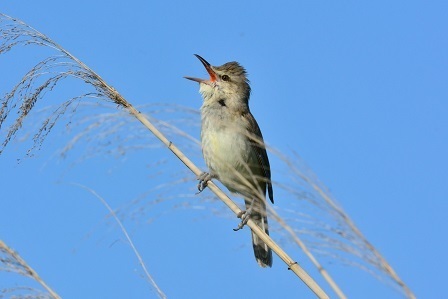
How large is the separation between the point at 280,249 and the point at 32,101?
1.36m

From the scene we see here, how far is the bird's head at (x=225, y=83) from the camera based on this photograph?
249 inches

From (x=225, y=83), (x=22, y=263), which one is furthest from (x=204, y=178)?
(x=225, y=83)

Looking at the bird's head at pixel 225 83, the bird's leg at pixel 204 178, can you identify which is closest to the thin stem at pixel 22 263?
the bird's leg at pixel 204 178

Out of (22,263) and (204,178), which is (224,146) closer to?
(204,178)

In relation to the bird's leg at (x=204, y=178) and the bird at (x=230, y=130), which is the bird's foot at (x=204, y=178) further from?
the bird at (x=230, y=130)

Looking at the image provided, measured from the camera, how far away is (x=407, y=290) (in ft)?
5.86

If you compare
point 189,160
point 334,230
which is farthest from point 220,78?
point 334,230

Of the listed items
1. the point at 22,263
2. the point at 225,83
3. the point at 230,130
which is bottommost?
the point at 22,263

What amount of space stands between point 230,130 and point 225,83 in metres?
0.72

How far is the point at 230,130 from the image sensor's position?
5961 mm

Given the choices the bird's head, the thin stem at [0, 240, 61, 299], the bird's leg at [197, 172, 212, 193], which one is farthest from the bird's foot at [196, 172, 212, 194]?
the bird's head

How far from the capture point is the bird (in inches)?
232

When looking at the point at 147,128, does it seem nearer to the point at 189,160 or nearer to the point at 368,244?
the point at 189,160

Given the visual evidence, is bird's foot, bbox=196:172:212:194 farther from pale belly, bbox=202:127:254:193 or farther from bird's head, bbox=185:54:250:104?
bird's head, bbox=185:54:250:104
